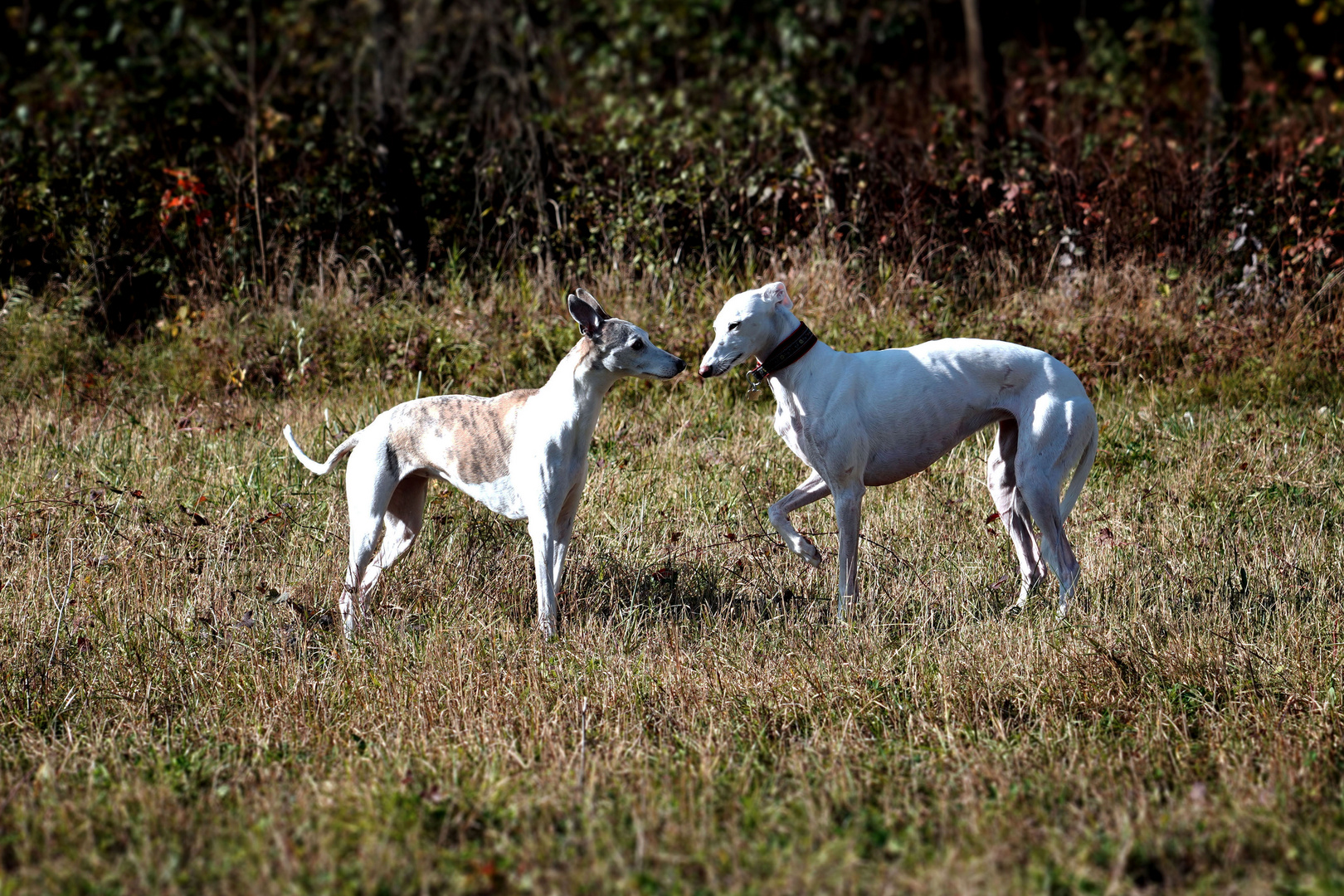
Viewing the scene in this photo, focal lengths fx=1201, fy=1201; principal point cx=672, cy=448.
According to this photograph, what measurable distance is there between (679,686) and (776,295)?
1.78 m

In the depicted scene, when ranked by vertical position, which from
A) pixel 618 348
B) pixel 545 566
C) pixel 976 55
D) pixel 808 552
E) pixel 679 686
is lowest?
pixel 679 686

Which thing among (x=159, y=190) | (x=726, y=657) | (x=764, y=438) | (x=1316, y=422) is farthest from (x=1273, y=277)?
(x=159, y=190)

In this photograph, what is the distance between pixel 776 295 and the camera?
16.7 ft

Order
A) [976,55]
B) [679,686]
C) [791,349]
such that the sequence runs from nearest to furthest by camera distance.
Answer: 1. [679,686]
2. [791,349]
3. [976,55]

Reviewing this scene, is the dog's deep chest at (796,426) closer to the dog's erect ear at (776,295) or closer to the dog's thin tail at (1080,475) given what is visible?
the dog's erect ear at (776,295)

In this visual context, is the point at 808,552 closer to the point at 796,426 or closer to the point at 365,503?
the point at 796,426

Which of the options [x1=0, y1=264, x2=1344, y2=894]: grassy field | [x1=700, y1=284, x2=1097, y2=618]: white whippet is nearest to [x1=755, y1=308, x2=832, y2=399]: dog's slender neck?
[x1=700, y1=284, x2=1097, y2=618]: white whippet

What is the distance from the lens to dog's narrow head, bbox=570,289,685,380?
15.9ft

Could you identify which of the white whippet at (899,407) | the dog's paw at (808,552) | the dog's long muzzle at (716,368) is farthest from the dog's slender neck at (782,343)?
the dog's paw at (808,552)

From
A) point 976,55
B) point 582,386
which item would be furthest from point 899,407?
point 976,55

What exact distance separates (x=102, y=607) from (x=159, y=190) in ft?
20.8

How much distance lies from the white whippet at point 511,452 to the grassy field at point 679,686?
0.92 feet

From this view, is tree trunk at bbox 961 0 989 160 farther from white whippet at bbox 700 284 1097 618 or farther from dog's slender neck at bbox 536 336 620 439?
dog's slender neck at bbox 536 336 620 439

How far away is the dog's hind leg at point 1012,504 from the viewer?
214 inches
